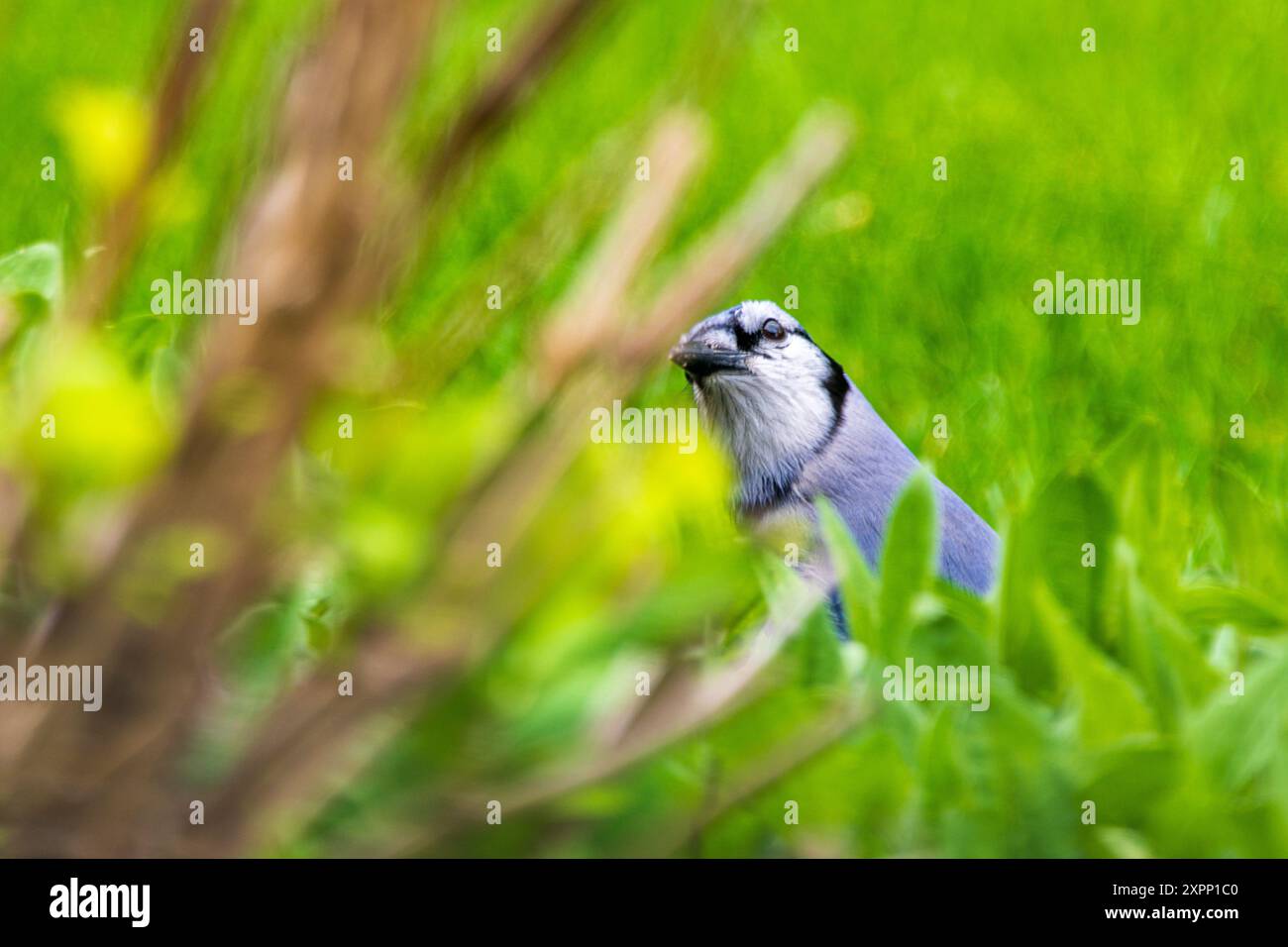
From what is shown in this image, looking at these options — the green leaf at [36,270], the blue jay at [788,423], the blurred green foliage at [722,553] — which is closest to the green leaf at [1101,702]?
the blurred green foliage at [722,553]

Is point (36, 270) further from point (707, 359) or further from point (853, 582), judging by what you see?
point (707, 359)

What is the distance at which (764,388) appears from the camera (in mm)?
3736

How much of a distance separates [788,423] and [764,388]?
0.39 ft

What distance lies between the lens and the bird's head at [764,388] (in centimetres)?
361

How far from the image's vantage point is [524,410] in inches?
47.5

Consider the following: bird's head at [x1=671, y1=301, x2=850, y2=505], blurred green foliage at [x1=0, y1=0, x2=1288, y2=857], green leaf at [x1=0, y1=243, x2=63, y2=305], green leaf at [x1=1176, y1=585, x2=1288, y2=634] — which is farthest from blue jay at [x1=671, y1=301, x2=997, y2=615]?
green leaf at [x1=0, y1=243, x2=63, y2=305]

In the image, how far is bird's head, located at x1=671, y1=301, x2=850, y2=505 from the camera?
3.61m

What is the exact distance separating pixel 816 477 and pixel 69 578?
2.38 meters

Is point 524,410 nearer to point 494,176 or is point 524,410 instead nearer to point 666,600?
point 666,600

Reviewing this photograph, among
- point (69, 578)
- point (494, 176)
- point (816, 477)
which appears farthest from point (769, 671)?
point (494, 176)

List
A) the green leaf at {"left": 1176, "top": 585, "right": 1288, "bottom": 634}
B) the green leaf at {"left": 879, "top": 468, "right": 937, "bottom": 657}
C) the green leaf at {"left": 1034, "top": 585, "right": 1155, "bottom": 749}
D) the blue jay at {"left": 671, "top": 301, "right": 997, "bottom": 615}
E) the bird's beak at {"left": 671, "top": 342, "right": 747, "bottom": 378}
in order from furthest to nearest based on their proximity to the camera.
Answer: the bird's beak at {"left": 671, "top": 342, "right": 747, "bottom": 378} < the blue jay at {"left": 671, "top": 301, "right": 997, "bottom": 615} < the green leaf at {"left": 1176, "top": 585, "right": 1288, "bottom": 634} < the green leaf at {"left": 879, "top": 468, "right": 937, "bottom": 657} < the green leaf at {"left": 1034, "top": 585, "right": 1155, "bottom": 749}

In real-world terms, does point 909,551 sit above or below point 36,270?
below

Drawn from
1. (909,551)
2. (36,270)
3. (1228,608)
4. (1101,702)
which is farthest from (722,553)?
(36,270)

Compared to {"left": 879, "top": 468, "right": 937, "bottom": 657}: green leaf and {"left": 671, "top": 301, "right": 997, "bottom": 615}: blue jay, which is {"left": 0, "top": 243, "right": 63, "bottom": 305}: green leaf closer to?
{"left": 879, "top": 468, "right": 937, "bottom": 657}: green leaf
